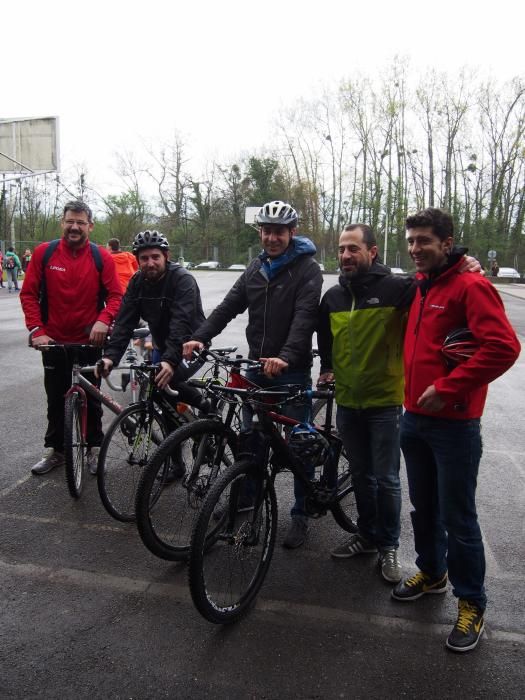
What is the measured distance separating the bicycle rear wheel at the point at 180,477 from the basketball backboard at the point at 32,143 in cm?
2338

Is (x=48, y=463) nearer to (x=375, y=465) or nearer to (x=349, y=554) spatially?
(x=349, y=554)

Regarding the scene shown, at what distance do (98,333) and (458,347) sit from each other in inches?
117

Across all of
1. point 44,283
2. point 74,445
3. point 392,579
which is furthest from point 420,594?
point 44,283

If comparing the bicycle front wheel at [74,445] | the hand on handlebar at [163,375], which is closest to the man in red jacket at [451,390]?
the hand on handlebar at [163,375]

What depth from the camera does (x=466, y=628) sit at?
9.13 ft

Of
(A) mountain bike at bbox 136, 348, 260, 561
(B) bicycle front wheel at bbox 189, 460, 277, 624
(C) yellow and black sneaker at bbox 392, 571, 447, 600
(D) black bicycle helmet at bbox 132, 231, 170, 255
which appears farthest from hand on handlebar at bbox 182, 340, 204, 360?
(C) yellow and black sneaker at bbox 392, 571, 447, 600

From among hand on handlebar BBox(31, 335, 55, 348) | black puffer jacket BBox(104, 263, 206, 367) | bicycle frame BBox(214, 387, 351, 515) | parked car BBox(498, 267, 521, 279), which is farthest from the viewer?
parked car BBox(498, 267, 521, 279)

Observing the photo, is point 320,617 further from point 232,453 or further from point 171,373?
point 171,373

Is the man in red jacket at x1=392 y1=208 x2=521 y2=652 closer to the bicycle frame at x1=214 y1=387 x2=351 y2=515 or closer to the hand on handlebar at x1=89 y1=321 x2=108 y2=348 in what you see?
the bicycle frame at x1=214 y1=387 x2=351 y2=515

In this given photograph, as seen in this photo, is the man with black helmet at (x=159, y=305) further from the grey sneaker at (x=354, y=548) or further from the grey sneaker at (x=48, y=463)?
the grey sneaker at (x=354, y=548)

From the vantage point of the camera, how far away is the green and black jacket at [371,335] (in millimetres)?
3199

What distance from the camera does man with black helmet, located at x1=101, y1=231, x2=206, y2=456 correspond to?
4184 millimetres

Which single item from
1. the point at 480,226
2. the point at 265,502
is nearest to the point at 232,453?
the point at 265,502

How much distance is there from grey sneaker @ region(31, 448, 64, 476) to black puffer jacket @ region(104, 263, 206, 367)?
1.17 meters
